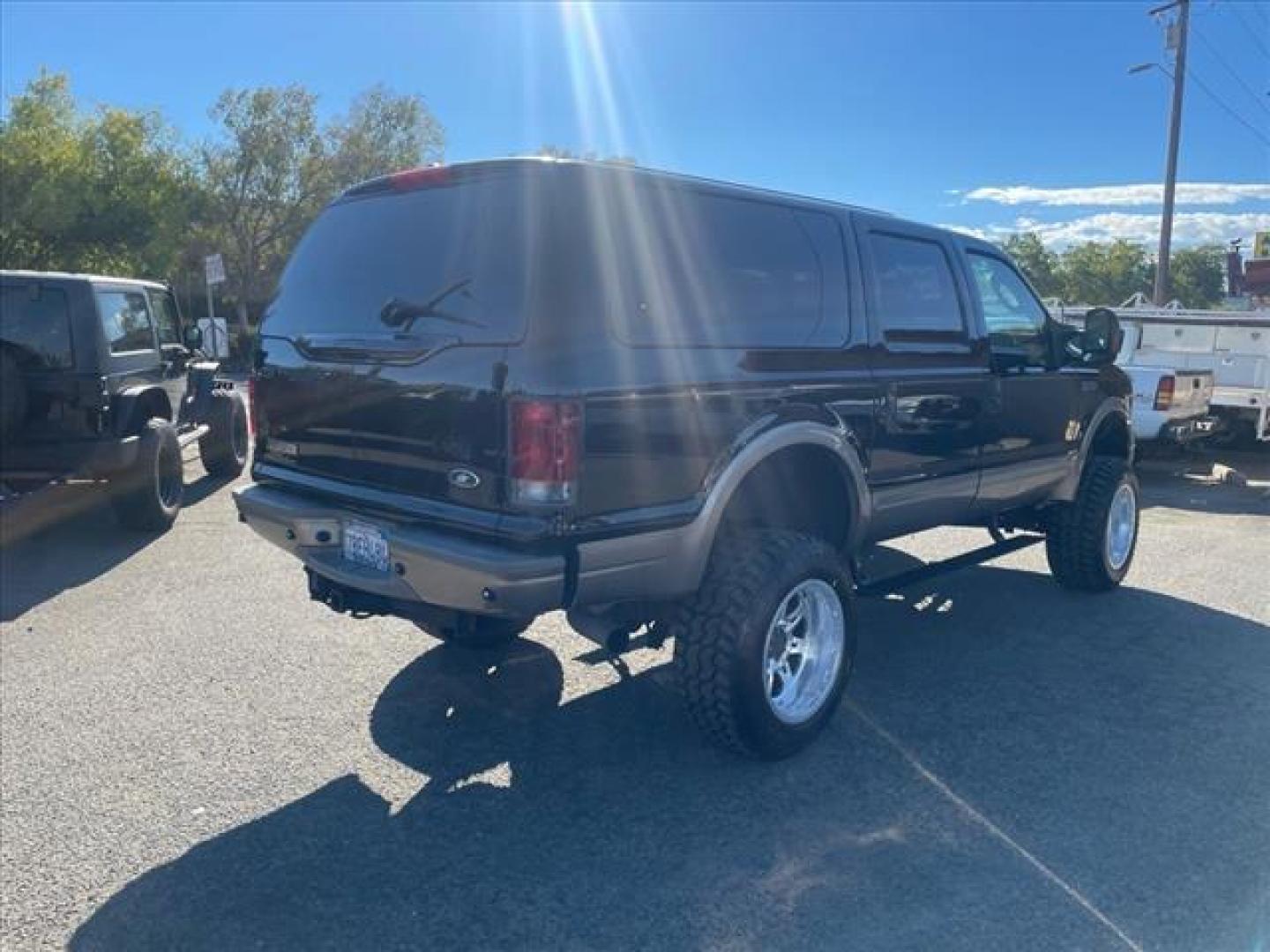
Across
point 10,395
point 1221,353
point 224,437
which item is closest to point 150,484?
point 10,395

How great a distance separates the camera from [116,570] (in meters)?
6.83

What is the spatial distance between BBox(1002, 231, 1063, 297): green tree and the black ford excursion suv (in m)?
65.8

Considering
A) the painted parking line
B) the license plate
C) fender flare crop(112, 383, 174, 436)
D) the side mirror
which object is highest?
the side mirror

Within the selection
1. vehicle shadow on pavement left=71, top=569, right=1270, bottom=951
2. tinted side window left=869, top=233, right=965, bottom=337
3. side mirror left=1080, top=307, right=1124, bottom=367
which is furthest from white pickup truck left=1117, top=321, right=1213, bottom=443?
vehicle shadow on pavement left=71, top=569, right=1270, bottom=951

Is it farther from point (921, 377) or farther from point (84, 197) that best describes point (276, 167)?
point (921, 377)

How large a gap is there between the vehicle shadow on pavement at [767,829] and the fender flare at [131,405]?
12.4 ft

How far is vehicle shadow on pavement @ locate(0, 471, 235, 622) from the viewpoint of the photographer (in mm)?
6410

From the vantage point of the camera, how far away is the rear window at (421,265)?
330 centimetres

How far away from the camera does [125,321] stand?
7.88 metres

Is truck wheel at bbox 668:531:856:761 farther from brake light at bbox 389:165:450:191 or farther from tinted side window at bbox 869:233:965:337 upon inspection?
brake light at bbox 389:165:450:191

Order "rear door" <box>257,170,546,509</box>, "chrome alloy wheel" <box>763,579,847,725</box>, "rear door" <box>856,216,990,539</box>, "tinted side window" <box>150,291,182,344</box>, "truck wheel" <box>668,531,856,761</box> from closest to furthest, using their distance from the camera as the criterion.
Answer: "rear door" <box>257,170,546,509</box>
"truck wheel" <box>668,531,856,761</box>
"chrome alloy wheel" <box>763,579,847,725</box>
"rear door" <box>856,216,990,539</box>
"tinted side window" <box>150,291,182,344</box>

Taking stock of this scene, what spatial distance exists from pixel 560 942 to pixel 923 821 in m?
1.35

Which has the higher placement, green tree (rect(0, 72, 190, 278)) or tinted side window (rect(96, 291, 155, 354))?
green tree (rect(0, 72, 190, 278))

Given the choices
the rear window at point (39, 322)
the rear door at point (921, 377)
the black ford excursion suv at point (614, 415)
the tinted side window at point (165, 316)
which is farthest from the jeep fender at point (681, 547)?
the tinted side window at point (165, 316)
